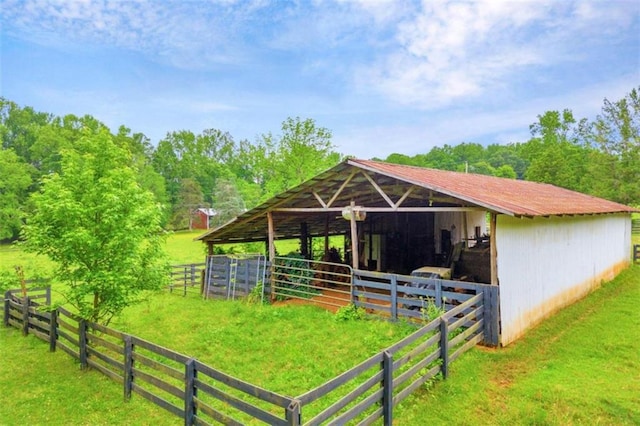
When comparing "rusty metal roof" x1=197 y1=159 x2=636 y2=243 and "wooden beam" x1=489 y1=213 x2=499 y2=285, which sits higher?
"rusty metal roof" x1=197 y1=159 x2=636 y2=243

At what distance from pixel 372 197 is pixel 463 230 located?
448cm

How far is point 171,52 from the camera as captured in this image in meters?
19.7

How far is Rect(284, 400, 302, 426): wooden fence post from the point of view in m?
3.33

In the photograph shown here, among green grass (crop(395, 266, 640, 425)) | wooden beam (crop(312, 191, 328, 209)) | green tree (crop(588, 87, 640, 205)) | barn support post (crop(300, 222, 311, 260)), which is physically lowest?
green grass (crop(395, 266, 640, 425))

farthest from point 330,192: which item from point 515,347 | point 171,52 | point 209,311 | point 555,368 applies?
point 171,52

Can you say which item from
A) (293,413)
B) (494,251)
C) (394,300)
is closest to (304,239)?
Result: (394,300)

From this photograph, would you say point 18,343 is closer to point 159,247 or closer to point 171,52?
point 159,247

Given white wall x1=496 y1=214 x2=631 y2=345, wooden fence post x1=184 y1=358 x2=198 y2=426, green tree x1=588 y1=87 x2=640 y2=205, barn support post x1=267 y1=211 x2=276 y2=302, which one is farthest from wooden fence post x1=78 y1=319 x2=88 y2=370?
green tree x1=588 y1=87 x2=640 y2=205

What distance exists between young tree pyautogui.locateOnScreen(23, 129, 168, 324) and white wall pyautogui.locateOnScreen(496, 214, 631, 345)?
7042 millimetres

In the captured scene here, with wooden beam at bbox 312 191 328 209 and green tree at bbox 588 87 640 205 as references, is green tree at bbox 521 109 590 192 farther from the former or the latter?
wooden beam at bbox 312 191 328 209

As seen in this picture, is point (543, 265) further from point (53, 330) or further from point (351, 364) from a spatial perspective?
point (53, 330)

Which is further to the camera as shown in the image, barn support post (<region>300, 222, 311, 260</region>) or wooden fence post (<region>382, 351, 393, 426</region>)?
barn support post (<region>300, 222, 311, 260</region>)

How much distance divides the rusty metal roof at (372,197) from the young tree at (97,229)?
414 cm

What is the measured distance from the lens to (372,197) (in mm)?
12250
